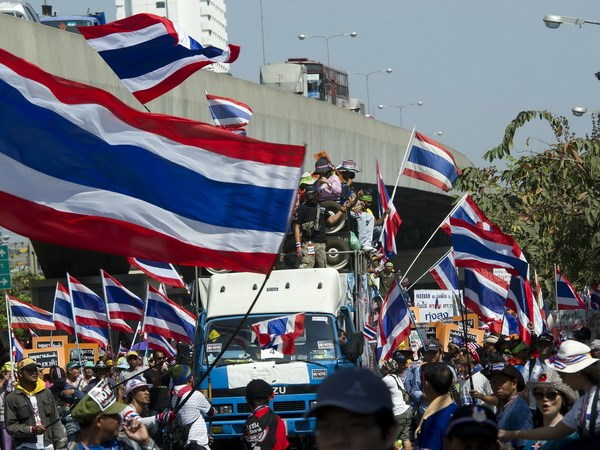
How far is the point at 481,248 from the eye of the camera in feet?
52.3

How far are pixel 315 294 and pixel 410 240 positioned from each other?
50575 mm

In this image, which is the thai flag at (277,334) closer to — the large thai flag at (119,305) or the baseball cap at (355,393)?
the large thai flag at (119,305)

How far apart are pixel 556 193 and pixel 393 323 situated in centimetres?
1010

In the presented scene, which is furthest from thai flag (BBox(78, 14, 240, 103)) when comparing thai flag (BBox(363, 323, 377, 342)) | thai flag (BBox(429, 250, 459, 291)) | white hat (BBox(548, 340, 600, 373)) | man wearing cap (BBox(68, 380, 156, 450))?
thai flag (BBox(363, 323, 377, 342))

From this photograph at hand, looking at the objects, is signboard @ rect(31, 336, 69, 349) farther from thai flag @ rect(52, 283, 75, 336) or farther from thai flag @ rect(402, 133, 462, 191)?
thai flag @ rect(402, 133, 462, 191)

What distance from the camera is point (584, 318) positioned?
26359 millimetres

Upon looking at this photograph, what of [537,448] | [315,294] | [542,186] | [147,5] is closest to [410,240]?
[542,186]

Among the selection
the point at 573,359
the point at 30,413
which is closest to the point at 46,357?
the point at 30,413

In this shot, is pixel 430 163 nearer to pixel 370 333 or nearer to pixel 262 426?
pixel 370 333

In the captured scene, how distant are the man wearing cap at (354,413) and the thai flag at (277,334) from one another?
14541 millimetres

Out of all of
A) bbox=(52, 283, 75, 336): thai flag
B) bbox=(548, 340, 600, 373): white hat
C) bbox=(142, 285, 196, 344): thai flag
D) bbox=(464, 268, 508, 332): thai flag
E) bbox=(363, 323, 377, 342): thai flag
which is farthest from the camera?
bbox=(52, 283, 75, 336): thai flag

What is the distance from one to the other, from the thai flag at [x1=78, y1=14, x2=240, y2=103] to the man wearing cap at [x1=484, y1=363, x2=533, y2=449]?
4.65m

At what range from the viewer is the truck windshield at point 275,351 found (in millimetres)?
19375

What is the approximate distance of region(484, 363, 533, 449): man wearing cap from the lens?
9.63 metres
